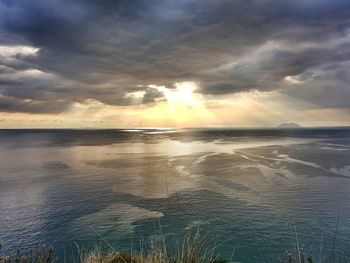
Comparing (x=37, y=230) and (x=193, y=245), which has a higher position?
(x=193, y=245)

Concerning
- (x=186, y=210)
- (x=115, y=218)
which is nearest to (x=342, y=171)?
(x=186, y=210)

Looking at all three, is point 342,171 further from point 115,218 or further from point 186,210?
point 115,218

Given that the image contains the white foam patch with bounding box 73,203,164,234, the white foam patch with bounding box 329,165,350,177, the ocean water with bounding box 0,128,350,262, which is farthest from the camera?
the white foam patch with bounding box 329,165,350,177

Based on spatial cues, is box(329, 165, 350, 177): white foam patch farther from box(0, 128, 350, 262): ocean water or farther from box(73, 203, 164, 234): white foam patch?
box(73, 203, 164, 234): white foam patch

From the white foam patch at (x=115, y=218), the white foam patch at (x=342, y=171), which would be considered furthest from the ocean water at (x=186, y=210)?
the white foam patch at (x=342, y=171)

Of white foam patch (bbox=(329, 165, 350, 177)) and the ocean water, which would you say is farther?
white foam patch (bbox=(329, 165, 350, 177))

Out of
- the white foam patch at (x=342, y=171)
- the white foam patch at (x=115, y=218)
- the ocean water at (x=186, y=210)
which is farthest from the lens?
the white foam patch at (x=342, y=171)

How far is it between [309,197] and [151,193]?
1069 inches

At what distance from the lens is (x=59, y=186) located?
190ft

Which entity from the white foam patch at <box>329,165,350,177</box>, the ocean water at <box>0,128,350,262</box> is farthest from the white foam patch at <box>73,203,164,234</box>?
the white foam patch at <box>329,165,350,177</box>

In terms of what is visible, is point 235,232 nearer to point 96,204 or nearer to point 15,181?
point 96,204

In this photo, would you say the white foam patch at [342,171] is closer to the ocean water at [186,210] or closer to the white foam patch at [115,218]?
the ocean water at [186,210]

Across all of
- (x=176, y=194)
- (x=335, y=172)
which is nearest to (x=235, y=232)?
(x=176, y=194)

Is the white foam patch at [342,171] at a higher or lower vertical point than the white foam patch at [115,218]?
higher
